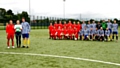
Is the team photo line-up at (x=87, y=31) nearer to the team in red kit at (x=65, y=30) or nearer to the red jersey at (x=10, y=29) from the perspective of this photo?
the team in red kit at (x=65, y=30)

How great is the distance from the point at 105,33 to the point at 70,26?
375cm

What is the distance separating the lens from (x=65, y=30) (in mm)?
23844

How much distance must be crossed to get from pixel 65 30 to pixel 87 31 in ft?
8.24

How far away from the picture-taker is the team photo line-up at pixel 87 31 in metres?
22.0

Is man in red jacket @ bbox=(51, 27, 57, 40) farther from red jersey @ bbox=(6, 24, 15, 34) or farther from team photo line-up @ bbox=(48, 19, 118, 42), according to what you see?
red jersey @ bbox=(6, 24, 15, 34)

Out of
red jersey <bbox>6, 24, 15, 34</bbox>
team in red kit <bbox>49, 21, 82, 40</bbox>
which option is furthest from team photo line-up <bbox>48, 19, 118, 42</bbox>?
red jersey <bbox>6, 24, 15, 34</bbox>

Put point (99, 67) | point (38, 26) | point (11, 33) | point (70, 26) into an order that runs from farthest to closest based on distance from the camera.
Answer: point (38, 26)
point (70, 26)
point (11, 33)
point (99, 67)

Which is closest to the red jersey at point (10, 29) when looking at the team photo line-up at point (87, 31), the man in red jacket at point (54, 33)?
the team photo line-up at point (87, 31)

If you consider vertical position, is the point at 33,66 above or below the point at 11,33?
below

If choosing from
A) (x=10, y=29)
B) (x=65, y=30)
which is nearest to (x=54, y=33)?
(x=65, y=30)

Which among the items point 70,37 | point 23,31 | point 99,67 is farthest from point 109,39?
point 99,67

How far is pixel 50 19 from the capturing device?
230 ft

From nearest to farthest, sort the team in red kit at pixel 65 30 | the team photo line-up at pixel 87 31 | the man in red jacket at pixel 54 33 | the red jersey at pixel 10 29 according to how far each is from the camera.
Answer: the red jersey at pixel 10 29
the team photo line-up at pixel 87 31
the team in red kit at pixel 65 30
the man in red jacket at pixel 54 33

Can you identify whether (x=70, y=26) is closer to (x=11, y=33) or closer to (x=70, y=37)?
(x=70, y=37)
